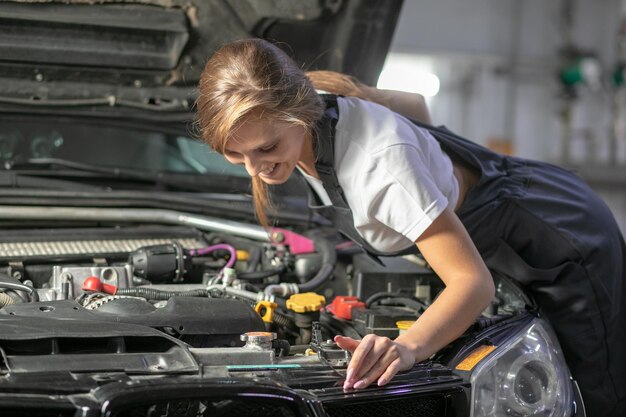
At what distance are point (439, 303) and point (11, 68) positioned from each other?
54.0 inches

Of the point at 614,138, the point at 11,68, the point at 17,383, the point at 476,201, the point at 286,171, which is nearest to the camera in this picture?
the point at 17,383

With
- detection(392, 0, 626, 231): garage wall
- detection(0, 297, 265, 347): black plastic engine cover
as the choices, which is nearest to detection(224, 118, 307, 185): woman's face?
detection(0, 297, 265, 347): black plastic engine cover

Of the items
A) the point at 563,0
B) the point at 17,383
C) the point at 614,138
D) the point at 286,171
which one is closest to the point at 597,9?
the point at 563,0

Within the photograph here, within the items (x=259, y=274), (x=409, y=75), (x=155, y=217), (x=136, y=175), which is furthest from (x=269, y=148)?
(x=409, y=75)

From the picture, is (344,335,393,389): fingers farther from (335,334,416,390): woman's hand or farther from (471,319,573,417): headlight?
(471,319,573,417): headlight

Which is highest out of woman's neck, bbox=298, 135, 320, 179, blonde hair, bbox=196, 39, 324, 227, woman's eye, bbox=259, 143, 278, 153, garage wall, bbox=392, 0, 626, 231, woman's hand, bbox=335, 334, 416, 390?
blonde hair, bbox=196, 39, 324, 227

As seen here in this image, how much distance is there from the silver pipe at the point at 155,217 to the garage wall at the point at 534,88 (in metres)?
Result: 5.87

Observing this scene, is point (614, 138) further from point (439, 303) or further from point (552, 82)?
point (439, 303)

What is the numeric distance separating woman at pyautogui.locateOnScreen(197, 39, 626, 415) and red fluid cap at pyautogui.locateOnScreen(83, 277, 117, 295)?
1.21ft

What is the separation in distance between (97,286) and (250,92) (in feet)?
1.79

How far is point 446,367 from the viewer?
4.57 ft

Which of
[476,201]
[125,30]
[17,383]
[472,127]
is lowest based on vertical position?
[472,127]

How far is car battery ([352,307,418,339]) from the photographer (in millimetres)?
1582

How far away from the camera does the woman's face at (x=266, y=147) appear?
1.38 m
